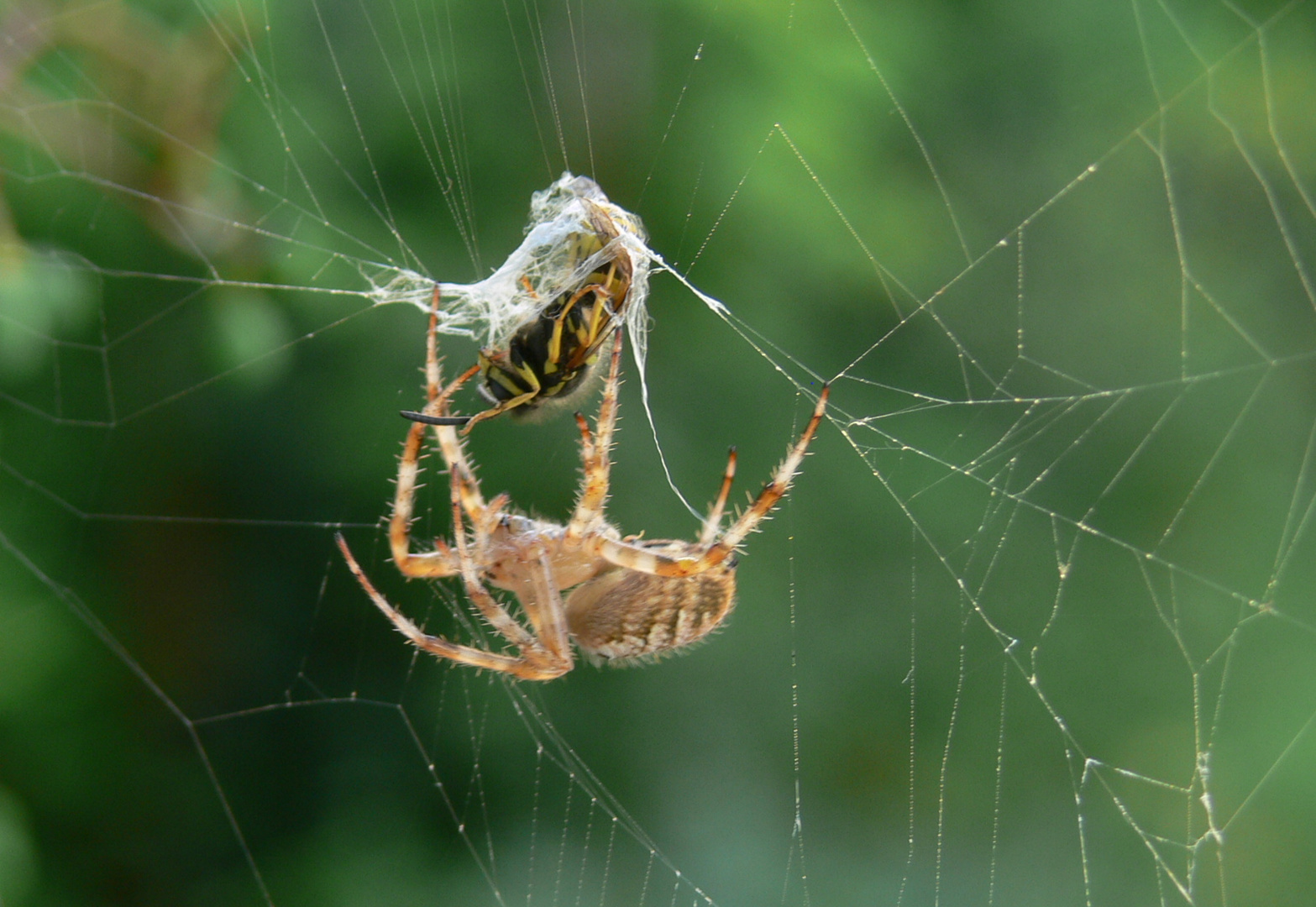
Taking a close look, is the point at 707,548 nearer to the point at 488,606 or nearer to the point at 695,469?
the point at 488,606

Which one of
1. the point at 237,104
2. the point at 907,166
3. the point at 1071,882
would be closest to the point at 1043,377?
the point at 907,166

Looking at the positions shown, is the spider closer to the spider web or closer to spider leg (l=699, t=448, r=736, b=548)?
spider leg (l=699, t=448, r=736, b=548)

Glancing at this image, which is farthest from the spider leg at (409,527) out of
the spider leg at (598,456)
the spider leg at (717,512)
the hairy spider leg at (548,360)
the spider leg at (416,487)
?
the spider leg at (717,512)

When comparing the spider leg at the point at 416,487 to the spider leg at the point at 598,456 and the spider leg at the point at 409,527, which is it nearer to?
the spider leg at the point at 409,527

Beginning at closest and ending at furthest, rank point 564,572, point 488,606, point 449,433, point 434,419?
point 434,419 → point 449,433 → point 488,606 → point 564,572

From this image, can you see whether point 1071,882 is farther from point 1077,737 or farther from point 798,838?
point 798,838

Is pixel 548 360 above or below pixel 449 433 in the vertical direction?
above

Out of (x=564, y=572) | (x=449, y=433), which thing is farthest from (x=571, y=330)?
(x=564, y=572)
